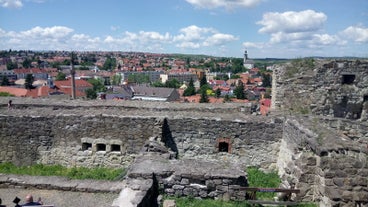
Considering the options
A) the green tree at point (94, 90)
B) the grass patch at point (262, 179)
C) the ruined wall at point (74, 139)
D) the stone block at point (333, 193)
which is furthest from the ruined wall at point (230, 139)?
the green tree at point (94, 90)

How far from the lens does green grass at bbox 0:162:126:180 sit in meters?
10.8

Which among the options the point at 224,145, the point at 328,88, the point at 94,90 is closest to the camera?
the point at 224,145

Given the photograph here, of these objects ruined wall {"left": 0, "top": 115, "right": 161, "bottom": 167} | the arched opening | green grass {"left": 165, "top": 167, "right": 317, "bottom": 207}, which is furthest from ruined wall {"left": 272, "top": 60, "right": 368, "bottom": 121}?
ruined wall {"left": 0, "top": 115, "right": 161, "bottom": 167}

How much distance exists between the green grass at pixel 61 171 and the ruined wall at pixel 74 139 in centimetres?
22

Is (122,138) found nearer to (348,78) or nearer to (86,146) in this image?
(86,146)

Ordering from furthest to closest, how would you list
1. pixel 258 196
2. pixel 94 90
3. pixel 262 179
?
pixel 94 90
pixel 262 179
pixel 258 196

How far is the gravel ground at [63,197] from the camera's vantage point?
299 inches

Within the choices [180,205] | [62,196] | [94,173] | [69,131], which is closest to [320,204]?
[180,205]

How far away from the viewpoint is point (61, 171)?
11.3 metres

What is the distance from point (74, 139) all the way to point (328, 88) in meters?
9.34

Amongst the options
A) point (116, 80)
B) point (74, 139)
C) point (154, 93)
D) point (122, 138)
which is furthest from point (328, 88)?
point (116, 80)

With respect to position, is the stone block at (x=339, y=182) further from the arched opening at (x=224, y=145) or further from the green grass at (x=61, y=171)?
the green grass at (x=61, y=171)

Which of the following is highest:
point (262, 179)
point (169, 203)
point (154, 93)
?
A: point (169, 203)

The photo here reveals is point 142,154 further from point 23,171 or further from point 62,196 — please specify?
point 23,171
